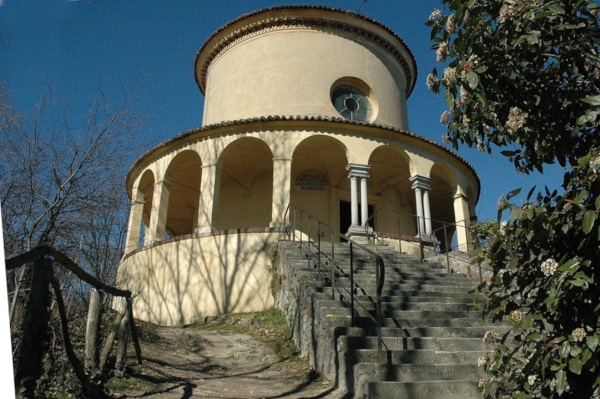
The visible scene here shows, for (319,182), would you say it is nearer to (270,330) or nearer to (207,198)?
(207,198)

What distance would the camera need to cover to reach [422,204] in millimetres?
14516

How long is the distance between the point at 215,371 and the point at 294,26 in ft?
45.1

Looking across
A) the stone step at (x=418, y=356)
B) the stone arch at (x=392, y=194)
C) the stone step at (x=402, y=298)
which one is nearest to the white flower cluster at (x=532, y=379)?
the stone step at (x=418, y=356)

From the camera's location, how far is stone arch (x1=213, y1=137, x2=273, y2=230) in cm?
1575

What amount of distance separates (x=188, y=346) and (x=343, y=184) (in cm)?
983

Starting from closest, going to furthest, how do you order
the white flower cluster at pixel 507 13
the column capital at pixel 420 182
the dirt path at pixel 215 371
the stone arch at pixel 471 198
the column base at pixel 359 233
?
the white flower cluster at pixel 507 13, the dirt path at pixel 215 371, the column base at pixel 359 233, the column capital at pixel 420 182, the stone arch at pixel 471 198

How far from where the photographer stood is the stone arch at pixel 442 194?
15656 mm

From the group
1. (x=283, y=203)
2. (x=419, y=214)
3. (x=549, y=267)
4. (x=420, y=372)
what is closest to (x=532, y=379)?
(x=549, y=267)

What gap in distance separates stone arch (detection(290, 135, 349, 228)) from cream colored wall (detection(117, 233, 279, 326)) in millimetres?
3873

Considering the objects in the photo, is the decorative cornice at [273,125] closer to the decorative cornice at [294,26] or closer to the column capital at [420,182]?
the column capital at [420,182]

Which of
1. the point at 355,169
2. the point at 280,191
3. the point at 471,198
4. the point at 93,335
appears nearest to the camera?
the point at 93,335

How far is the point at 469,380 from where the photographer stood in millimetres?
4816

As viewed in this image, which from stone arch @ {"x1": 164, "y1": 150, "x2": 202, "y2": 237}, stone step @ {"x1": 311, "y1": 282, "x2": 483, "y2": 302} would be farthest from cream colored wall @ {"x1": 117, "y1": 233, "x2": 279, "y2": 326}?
stone step @ {"x1": 311, "y1": 282, "x2": 483, "y2": 302}

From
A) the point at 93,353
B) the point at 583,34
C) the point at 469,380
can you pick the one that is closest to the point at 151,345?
the point at 93,353
